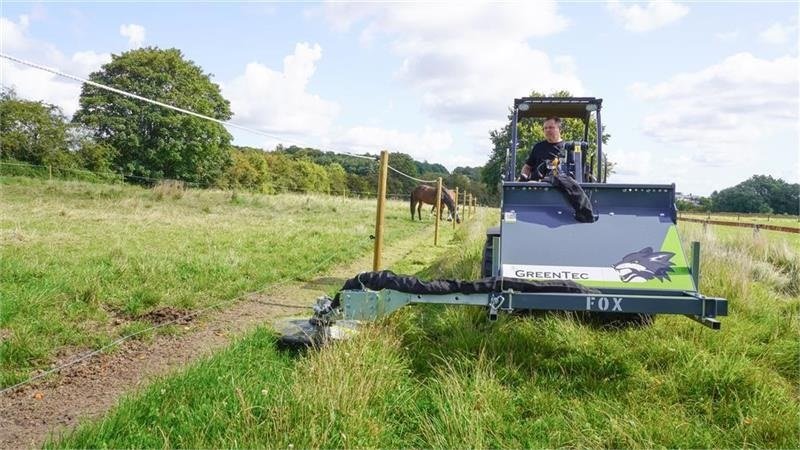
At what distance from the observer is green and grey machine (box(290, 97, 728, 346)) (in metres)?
3.60

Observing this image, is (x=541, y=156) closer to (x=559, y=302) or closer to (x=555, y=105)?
(x=555, y=105)

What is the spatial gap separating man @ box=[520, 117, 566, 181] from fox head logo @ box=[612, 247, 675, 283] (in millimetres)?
2017

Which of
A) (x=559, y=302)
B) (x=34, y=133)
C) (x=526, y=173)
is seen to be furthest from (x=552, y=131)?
(x=34, y=133)

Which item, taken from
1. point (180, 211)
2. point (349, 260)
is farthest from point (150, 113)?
point (349, 260)

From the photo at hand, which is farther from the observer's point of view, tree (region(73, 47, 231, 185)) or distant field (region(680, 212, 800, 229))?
tree (region(73, 47, 231, 185))

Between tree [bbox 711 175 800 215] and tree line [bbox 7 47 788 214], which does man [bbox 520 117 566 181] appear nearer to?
tree line [bbox 7 47 788 214]

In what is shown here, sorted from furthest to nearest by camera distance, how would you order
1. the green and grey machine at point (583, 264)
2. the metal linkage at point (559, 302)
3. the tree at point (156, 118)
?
the tree at point (156, 118), the green and grey machine at point (583, 264), the metal linkage at point (559, 302)

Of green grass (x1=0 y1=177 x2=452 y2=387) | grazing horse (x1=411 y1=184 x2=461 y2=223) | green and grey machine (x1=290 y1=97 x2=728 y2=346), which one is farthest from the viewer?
grazing horse (x1=411 y1=184 x2=461 y2=223)

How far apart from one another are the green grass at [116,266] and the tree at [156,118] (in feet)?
75.8

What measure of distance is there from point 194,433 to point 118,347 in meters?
1.94

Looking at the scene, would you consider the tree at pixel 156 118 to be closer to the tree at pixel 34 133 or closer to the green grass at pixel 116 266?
the tree at pixel 34 133

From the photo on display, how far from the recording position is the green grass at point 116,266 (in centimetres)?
457

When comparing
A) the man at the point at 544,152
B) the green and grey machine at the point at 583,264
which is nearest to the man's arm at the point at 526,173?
the man at the point at 544,152

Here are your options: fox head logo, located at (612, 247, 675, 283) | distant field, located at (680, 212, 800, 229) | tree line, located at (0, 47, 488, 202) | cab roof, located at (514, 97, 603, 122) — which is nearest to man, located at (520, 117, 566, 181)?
cab roof, located at (514, 97, 603, 122)
